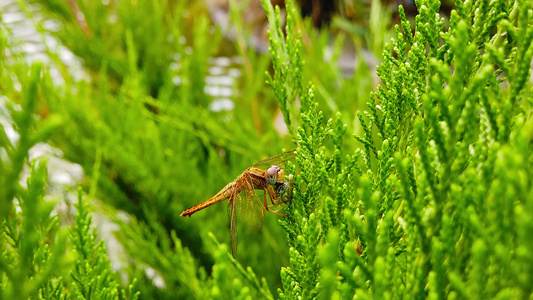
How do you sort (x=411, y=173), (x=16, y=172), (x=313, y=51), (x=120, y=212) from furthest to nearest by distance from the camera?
(x=313, y=51) → (x=120, y=212) → (x=411, y=173) → (x=16, y=172)

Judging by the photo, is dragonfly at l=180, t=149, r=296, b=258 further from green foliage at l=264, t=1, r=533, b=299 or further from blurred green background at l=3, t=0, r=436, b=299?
blurred green background at l=3, t=0, r=436, b=299

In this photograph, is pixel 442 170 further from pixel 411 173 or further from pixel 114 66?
pixel 114 66

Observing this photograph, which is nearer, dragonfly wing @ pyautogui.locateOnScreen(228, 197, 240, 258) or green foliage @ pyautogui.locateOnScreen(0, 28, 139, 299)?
green foliage @ pyautogui.locateOnScreen(0, 28, 139, 299)

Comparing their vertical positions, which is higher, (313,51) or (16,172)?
(313,51)

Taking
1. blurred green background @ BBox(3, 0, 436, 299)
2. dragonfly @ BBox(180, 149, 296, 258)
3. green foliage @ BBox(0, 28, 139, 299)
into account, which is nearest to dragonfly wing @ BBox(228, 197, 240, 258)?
dragonfly @ BBox(180, 149, 296, 258)

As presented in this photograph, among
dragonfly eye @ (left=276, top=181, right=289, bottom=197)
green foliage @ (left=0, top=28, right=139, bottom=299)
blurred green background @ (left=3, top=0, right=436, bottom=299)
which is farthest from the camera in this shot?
blurred green background @ (left=3, top=0, right=436, bottom=299)

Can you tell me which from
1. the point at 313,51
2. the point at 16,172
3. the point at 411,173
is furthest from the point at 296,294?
the point at 313,51

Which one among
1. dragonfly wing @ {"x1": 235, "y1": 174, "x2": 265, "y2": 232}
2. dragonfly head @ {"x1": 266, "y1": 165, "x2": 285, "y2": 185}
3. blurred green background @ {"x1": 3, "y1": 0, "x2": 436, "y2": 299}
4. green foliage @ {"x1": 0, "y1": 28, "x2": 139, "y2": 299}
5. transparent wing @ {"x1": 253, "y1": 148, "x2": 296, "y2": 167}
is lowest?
green foliage @ {"x1": 0, "y1": 28, "x2": 139, "y2": 299}

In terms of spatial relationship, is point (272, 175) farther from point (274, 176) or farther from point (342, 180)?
point (342, 180)

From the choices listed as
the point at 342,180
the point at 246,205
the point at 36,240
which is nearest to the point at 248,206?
the point at 246,205
